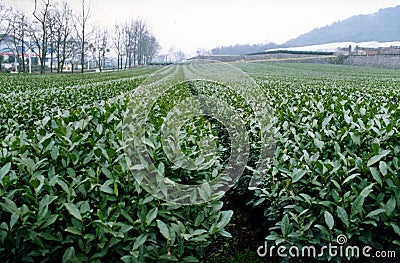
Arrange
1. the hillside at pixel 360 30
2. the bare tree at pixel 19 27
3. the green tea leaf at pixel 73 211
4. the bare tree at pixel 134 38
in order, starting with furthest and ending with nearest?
the hillside at pixel 360 30
the bare tree at pixel 134 38
the bare tree at pixel 19 27
the green tea leaf at pixel 73 211

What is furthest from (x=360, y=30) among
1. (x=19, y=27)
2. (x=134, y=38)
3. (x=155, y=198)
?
(x=155, y=198)

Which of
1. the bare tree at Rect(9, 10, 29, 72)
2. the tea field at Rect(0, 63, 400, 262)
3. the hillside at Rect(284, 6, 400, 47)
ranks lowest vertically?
the tea field at Rect(0, 63, 400, 262)

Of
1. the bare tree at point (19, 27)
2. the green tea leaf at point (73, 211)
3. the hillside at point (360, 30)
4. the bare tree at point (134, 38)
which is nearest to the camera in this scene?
the green tea leaf at point (73, 211)

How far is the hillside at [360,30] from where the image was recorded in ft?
468

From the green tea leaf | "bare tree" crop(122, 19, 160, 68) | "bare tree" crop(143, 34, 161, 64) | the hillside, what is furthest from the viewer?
the hillside

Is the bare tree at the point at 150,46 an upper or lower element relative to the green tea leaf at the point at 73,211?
upper

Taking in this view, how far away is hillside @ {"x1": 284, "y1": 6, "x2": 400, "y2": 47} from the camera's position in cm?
14250

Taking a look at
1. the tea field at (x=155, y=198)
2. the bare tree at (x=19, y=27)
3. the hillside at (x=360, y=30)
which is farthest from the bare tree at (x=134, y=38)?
the hillside at (x=360, y=30)

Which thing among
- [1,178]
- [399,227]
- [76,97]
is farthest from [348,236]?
[76,97]

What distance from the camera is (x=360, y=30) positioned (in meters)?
151

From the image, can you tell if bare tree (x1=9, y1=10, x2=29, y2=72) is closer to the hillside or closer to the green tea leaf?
the green tea leaf

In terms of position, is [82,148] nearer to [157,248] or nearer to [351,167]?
[157,248]

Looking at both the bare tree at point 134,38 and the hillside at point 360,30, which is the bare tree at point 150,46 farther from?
the hillside at point 360,30

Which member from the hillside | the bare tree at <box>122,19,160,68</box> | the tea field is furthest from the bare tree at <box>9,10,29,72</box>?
the hillside
